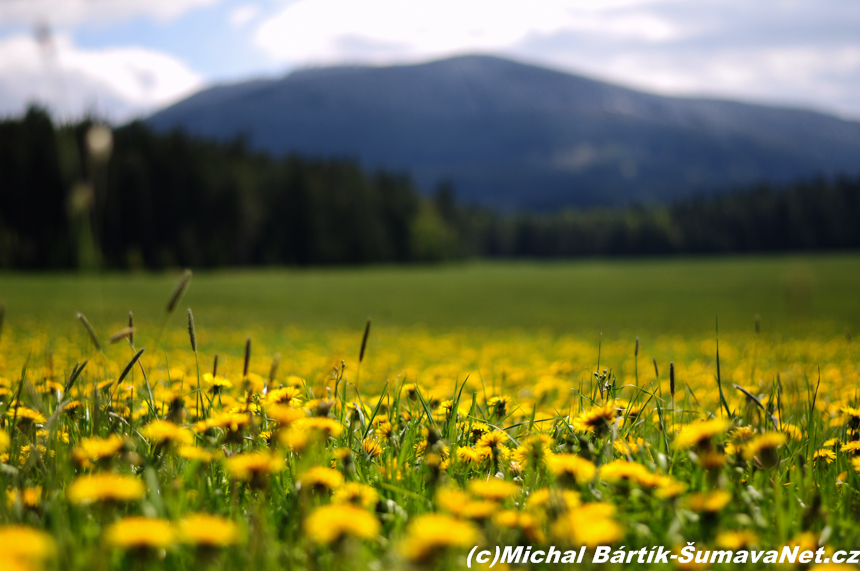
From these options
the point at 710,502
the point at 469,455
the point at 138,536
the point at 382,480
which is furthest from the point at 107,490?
the point at 710,502

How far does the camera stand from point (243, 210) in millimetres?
55562

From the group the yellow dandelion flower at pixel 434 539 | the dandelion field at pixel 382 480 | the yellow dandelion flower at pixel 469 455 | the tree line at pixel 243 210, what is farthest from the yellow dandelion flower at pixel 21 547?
the tree line at pixel 243 210

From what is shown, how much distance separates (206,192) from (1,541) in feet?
191

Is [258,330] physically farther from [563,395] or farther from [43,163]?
[43,163]

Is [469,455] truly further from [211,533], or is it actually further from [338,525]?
[211,533]

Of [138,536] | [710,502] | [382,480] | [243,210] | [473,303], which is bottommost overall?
[473,303]

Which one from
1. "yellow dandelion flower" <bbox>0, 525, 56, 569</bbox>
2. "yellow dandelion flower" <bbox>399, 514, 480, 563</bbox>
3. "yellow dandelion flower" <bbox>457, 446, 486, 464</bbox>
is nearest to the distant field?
"yellow dandelion flower" <bbox>457, 446, 486, 464</bbox>

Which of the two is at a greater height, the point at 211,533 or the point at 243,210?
the point at 243,210

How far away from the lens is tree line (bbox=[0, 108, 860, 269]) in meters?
46.5

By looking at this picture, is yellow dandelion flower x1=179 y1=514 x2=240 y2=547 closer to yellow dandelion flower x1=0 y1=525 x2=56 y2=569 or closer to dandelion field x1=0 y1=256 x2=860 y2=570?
dandelion field x1=0 y1=256 x2=860 y2=570

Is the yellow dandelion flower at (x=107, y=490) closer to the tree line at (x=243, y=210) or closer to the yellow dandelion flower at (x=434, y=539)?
the yellow dandelion flower at (x=434, y=539)

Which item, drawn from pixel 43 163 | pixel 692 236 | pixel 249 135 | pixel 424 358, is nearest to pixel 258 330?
pixel 424 358

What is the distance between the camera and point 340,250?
6400 centimetres

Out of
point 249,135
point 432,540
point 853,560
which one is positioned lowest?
point 853,560
